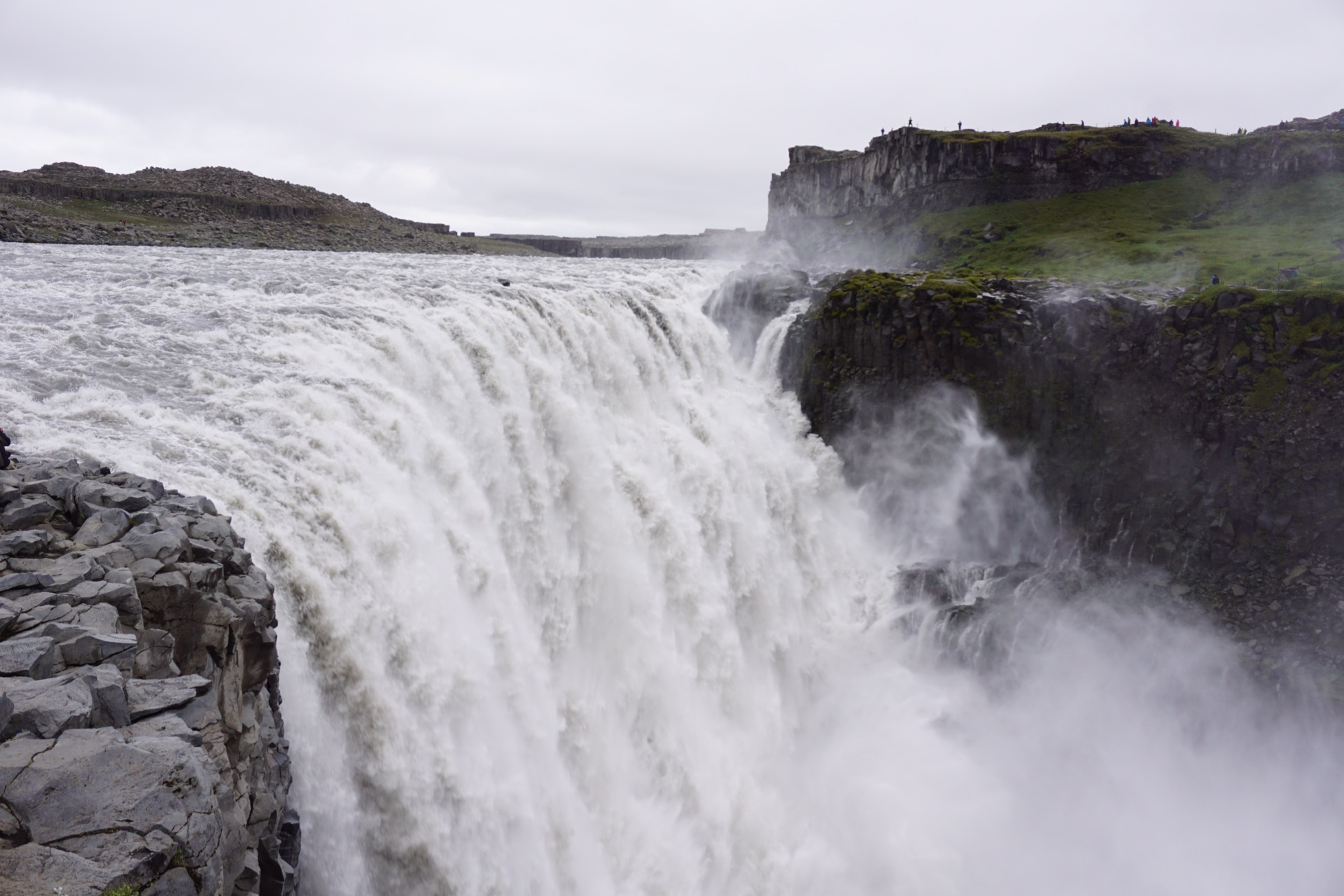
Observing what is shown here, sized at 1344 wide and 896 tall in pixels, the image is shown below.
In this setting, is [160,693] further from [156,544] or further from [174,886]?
[156,544]

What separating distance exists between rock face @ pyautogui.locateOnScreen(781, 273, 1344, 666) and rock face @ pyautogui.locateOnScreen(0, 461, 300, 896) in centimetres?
2430

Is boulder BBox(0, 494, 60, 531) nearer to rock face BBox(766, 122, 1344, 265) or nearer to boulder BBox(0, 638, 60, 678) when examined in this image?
boulder BBox(0, 638, 60, 678)

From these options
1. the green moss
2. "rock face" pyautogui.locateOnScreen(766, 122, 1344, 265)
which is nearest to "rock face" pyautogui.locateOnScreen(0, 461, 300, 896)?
the green moss

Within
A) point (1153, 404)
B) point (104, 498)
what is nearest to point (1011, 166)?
point (1153, 404)

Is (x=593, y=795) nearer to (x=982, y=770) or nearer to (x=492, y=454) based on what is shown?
(x=492, y=454)

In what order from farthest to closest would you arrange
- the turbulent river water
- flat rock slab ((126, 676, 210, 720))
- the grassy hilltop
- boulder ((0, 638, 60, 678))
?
the grassy hilltop, the turbulent river water, flat rock slab ((126, 676, 210, 720)), boulder ((0, 638, 60, 678))

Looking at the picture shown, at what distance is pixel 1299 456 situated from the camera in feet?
78.3

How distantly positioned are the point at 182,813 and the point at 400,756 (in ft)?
21.3

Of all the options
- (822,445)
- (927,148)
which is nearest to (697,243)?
(927,148)

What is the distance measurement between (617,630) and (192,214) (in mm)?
75328

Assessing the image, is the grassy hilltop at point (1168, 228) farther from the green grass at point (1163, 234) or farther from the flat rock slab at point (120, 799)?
the flat rock slab at point (120, 799)

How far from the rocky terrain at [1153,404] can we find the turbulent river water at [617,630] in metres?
1.73

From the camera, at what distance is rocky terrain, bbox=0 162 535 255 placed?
55.9 metres

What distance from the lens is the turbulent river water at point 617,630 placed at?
12422mm
